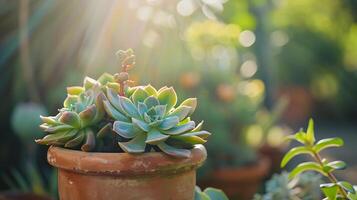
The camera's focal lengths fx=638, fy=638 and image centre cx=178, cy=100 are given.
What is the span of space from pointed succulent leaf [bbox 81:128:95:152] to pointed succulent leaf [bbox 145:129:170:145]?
101mm

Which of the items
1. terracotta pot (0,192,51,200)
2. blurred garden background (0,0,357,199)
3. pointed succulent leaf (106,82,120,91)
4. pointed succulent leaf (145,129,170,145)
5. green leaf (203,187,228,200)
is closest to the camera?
pointed succulent leaf (145,129,170,145)

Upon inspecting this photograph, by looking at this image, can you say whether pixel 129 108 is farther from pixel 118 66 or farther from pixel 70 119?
pixel 118 66

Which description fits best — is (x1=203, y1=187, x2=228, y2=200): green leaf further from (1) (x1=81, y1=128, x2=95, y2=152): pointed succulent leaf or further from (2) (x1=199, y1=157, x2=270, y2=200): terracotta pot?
(2) (x1=199, y1=157, x2=270, y2=200): terracotta pot

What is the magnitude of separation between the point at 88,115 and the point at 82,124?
0.02 metres

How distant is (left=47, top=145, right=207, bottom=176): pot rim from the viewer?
0.95 meters

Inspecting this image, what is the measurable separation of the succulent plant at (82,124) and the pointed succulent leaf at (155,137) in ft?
0.31

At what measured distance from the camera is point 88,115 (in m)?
1.00

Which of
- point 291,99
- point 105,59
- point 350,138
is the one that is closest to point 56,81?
point 105,59

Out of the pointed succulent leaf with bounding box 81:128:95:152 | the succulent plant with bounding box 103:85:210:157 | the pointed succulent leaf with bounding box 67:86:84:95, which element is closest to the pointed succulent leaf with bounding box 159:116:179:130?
the succulent plant with bounding box 103:85:210:157

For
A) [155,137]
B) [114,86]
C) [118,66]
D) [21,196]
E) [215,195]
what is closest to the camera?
[155,137]

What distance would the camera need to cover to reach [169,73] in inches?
121

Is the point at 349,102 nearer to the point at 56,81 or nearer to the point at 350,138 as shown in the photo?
the point at 350,138

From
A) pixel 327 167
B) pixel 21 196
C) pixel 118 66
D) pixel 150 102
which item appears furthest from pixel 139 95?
pixel 118 66

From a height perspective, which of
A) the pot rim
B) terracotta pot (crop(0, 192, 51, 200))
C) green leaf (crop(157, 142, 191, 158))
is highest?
green leaf (crop(157, 142, 191, 158))
